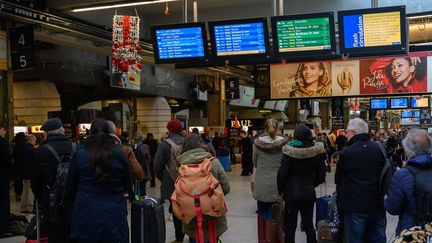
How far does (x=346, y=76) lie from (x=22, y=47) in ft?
25.3

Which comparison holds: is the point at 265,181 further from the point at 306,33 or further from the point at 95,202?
the point at 306,33

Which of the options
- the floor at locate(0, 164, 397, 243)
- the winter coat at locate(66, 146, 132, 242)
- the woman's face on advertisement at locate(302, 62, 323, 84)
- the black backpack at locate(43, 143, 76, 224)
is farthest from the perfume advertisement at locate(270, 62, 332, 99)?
the winter coat at locate(66, 146, 132, 242)

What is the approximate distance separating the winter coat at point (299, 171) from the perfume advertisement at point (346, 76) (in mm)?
8296

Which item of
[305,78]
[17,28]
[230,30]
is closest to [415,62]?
[305,78]

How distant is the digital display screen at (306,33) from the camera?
969 centimetres

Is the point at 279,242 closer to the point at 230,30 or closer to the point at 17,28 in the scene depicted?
the point at 230,30

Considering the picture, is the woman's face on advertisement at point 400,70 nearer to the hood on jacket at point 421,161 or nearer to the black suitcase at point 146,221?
the black suitcase at point 146,221

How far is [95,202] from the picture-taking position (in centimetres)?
413

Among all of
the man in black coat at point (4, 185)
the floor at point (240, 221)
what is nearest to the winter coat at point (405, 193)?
the floor at point (240, 221)

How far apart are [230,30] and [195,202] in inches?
225

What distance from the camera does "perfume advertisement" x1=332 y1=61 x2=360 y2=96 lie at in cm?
1366

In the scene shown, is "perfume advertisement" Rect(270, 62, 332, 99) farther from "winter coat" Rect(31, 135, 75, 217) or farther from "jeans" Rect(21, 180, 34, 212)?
"winter coat" Rect(31, 135, 75, 217)

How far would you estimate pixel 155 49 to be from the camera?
10594 mm

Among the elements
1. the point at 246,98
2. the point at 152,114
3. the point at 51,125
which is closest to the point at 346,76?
the point at 51,125
